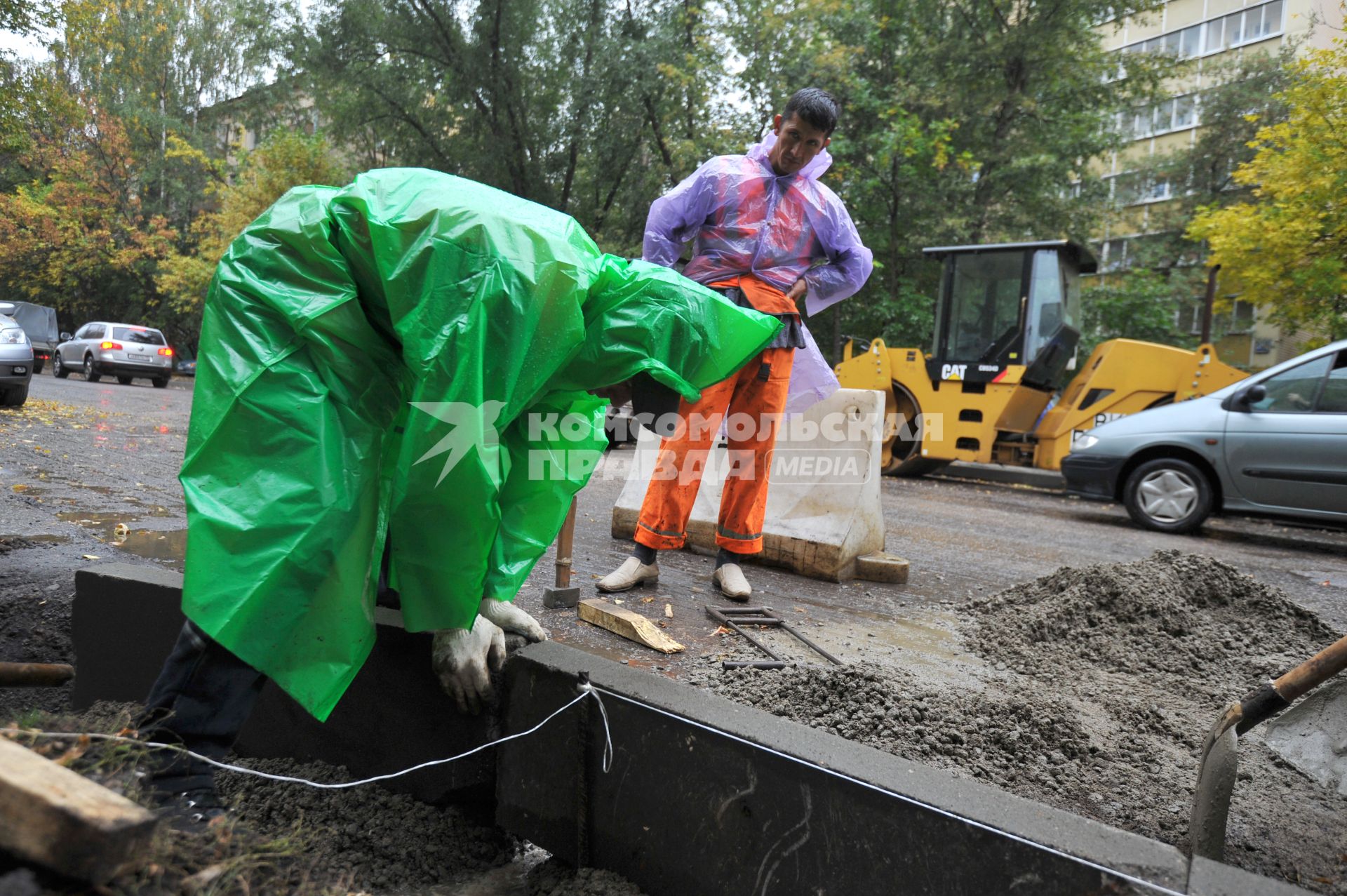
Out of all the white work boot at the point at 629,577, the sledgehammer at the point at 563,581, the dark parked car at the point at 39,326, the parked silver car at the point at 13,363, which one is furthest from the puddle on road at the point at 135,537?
the dark parked car at the point at 39,326

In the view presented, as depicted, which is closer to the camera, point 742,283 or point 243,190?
point 742,283

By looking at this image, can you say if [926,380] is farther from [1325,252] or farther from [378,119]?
[378,119]

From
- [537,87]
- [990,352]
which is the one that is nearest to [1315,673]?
[990,352]

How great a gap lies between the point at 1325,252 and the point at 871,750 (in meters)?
13.1

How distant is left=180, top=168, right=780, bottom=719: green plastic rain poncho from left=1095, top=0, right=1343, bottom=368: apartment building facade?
22841 mm

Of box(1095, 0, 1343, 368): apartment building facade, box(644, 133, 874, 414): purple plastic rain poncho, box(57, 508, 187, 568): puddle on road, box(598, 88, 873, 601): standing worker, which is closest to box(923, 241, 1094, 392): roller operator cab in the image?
box(644, 133, 874, 414): purple plastic rain poncho

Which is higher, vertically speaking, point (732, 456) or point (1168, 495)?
point (732, 456)

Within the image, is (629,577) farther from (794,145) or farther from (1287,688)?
(1287,688)

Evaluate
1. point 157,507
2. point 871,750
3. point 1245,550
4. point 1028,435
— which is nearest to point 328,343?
point 871,750

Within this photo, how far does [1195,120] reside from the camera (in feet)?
98.2

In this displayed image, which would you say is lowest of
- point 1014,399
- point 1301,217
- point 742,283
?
point 1014,399

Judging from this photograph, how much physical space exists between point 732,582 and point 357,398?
6.71ft

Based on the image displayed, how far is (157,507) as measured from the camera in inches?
212

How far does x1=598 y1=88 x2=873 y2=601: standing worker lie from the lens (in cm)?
379
